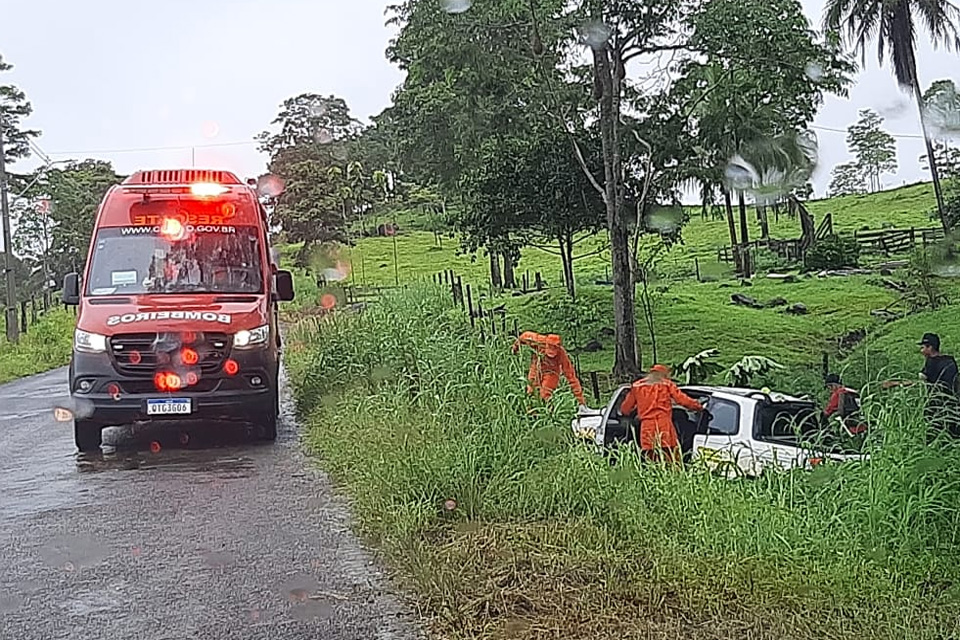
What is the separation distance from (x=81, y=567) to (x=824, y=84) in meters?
16.4

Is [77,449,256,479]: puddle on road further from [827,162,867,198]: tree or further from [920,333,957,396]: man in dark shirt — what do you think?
[827,162,867,198]: tree

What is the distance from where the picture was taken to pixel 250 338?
435 inches

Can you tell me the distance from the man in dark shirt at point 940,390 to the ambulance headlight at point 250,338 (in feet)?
19.9

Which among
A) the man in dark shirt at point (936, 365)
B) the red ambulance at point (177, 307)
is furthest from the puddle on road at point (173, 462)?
the man in dark shirt at point (936, 365)

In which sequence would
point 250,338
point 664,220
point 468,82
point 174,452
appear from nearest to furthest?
point 250,338 < point 174,452 < point 468,82 < point 664,220

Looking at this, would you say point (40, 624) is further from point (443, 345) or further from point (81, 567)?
point (443, 345)

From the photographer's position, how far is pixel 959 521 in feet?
19.9

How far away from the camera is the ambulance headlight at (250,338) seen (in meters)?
11.0

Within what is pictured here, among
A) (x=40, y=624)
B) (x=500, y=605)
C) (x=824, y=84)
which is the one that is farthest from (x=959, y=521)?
(x=824, y=84)

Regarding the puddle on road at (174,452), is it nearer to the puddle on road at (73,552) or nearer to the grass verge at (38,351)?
the puddle on road at (73,552)

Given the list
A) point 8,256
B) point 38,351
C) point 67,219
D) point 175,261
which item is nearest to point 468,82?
point 175,261

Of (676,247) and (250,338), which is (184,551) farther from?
(676,247)

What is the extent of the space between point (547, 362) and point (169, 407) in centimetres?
366

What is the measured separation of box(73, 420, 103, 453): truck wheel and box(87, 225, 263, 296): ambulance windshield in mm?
1309
